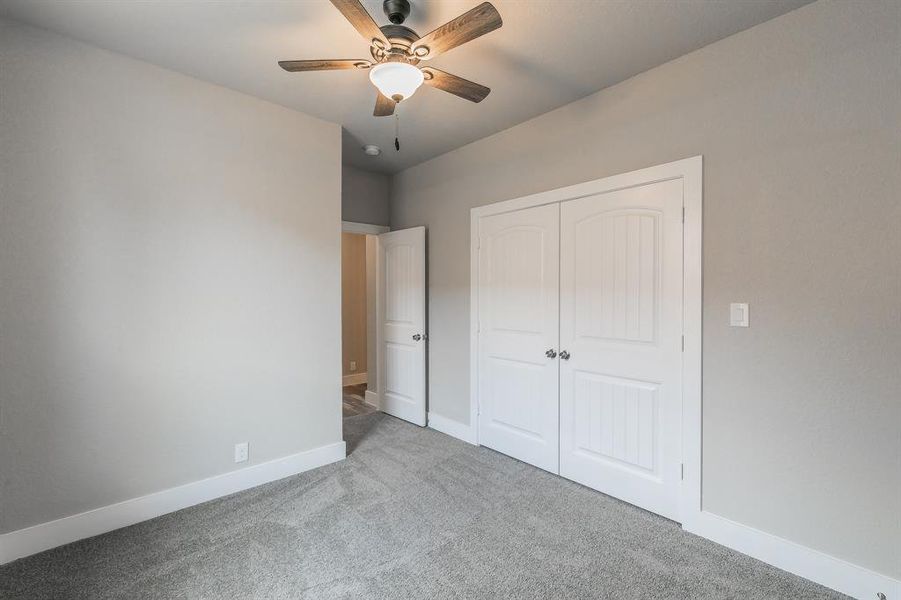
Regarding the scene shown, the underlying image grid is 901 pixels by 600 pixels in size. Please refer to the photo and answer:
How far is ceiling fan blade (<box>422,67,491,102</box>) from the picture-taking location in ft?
6.11

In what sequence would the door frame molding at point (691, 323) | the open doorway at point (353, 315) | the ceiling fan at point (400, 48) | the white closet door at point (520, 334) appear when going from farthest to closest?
the open doorway at point (353, 315) < the white closet door at point (520, 334) < the door frame molding at point (691, 323) < the ceiling fan at point (400, 48)

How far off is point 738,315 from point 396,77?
206 cm

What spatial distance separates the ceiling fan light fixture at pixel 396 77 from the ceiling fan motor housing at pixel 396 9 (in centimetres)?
31

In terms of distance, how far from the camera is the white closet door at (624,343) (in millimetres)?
2320

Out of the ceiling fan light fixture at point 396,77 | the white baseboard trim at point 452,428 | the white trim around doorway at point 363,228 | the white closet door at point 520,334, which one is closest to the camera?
the ceiling fan light fixture at point 396,77

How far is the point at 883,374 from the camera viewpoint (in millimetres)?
1684

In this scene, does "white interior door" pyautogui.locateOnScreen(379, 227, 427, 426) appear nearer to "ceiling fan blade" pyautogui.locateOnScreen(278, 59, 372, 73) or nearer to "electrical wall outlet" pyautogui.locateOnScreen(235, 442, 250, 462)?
"electrical wall outlet" pyautogui.locateOnScreen(235, 442, 250, 462)

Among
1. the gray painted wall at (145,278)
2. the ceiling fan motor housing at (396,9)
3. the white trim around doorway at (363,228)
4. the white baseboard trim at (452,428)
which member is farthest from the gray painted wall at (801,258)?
the white trim around doorway at (363,228)

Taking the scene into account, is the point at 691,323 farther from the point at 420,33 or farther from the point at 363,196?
the point at 363,196

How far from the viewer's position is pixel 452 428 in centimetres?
371

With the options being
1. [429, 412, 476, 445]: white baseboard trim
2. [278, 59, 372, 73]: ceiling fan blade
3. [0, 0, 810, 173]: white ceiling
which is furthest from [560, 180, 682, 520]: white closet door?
[278, 59, 372, 73]: ceiling fan blade

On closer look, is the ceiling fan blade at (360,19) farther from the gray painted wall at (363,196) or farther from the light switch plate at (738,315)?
the gray painted wall at (363,196)

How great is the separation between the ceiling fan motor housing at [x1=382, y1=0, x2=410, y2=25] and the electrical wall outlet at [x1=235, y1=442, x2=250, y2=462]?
273 centimetres

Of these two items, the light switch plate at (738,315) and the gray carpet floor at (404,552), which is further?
the light switch plate at (738,315)
